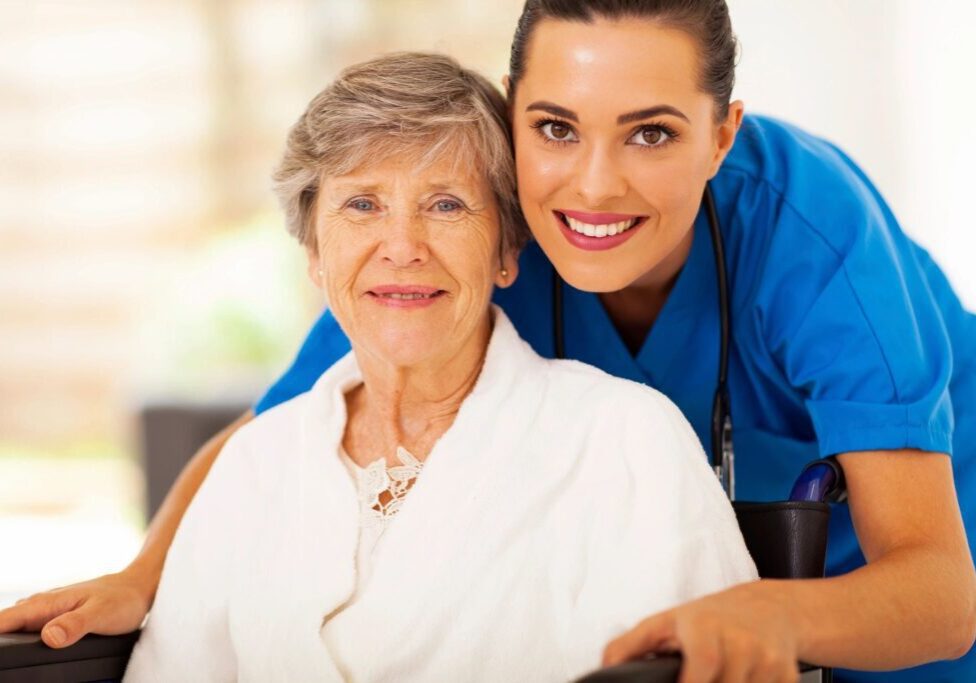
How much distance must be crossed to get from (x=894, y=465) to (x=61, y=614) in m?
1.07

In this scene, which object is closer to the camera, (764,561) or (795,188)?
(764,561)

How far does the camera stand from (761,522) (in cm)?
153

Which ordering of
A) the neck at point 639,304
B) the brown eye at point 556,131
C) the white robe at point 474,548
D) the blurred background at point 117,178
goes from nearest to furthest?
the white robe at point 474,548
the brown eye at point 556,131
the neck at point 639,304
the blurred background at point 117,178

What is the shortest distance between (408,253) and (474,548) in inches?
14.8

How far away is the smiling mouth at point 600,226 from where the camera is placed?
1675 mm

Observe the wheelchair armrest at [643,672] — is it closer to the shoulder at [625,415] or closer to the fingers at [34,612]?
the shoulder at [625,415]

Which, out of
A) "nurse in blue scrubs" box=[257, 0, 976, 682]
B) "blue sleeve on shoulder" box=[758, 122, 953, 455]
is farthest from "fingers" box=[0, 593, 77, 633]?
"blue sleeve on shoulder" box=[758, 122, 953, 455]

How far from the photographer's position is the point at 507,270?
1741 millimetres

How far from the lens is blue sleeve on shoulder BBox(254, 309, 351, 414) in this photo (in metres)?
1.98

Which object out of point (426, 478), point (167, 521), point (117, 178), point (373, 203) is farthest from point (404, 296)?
point (117, 178)

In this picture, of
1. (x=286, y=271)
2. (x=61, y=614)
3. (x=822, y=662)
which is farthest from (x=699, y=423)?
(x=286, y=271)

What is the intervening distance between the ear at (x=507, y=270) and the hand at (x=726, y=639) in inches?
25.0

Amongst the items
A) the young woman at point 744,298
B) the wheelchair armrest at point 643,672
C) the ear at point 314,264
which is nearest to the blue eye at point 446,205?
the young woman at point 744,298

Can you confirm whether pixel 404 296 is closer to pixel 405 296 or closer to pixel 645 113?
pixel 405 296
